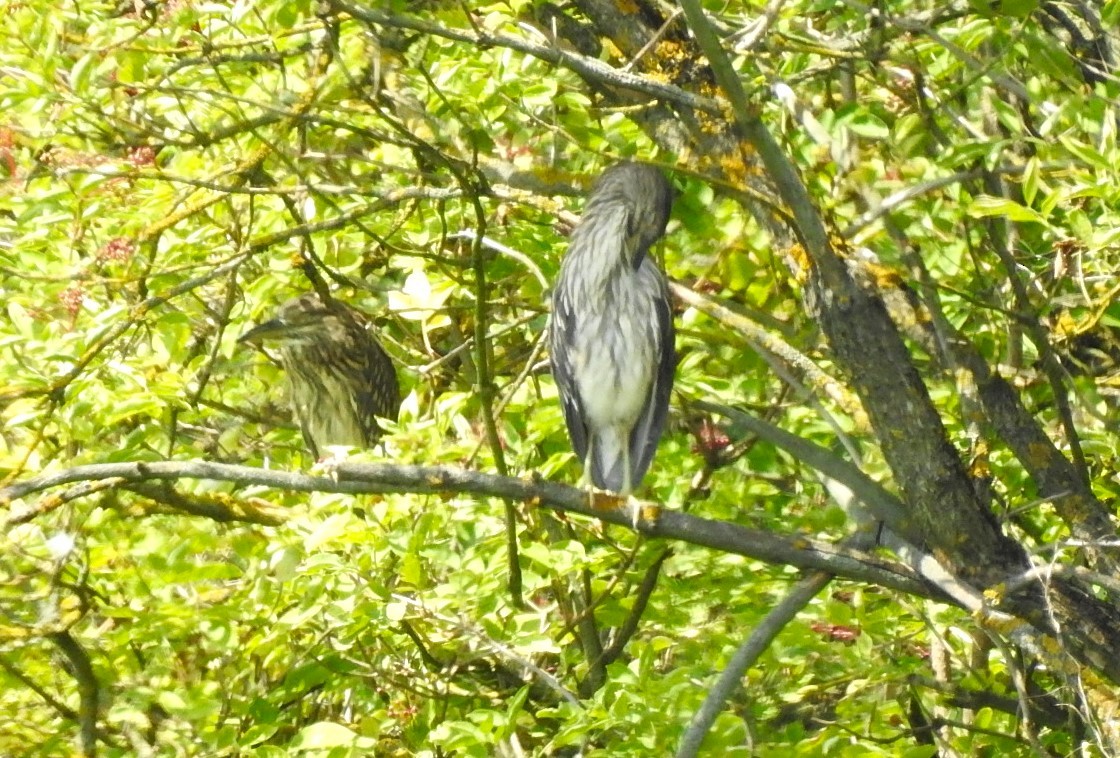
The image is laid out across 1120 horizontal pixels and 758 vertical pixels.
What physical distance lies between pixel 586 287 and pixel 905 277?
1.01 m

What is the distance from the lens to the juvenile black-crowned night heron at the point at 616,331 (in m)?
3.83

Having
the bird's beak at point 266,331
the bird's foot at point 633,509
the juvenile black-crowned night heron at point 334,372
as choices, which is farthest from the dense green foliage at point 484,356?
the juvenile black-crowned night heron at point 334,372

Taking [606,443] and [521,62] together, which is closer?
[521,62]

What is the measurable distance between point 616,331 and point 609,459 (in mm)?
358

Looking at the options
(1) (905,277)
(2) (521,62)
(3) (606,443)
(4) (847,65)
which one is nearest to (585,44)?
(2) (521,62)

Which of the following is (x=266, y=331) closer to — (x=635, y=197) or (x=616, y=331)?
(x=616, y=331)

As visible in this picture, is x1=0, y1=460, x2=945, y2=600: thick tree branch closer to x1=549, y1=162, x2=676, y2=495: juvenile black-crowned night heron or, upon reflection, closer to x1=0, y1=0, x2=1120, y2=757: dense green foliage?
x1=0, y1=0, x2=1120, y2=757: dense green foliage

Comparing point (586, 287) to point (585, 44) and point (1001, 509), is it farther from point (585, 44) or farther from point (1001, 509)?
point (1001, 509)

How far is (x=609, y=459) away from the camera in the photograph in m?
4.09

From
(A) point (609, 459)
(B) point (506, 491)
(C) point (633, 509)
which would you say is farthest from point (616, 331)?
(B) point (506, 491)

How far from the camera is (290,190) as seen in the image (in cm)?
350

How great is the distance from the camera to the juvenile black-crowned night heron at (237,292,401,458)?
5133mm

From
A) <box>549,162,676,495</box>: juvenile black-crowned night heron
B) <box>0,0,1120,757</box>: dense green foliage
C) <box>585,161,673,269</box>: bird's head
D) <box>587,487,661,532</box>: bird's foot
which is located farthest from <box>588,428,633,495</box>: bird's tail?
<box>587,487,661,532</box>: bird's foot

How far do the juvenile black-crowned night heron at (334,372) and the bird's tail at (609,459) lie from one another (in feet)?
4.26
